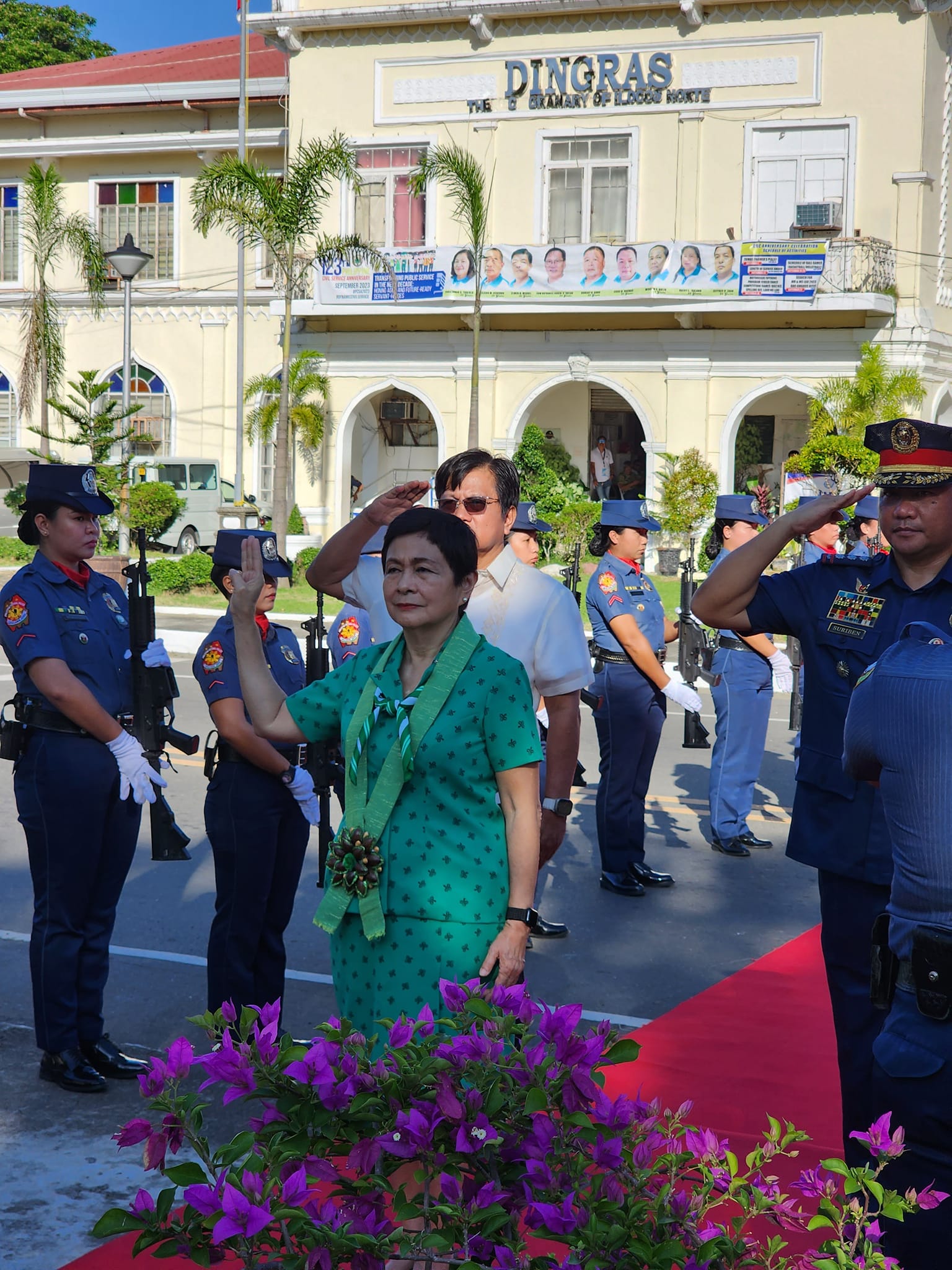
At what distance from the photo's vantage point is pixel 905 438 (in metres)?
3.54

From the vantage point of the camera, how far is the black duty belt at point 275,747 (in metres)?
4.75

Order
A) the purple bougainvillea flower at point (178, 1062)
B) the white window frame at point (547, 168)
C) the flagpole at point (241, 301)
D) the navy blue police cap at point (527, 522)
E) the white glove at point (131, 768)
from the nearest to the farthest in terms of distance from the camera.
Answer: the purple bougainvillea flower at point (178, 1062)
the white glove at point (131, 768)
the navy blue police cap at point (527, 522)
the white window frame at point (547, 168)
the flagpole at point (241, 301)

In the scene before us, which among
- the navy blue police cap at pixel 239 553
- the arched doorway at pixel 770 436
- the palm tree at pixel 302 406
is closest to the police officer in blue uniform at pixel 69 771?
the navy blue police cap at pixel 239 553

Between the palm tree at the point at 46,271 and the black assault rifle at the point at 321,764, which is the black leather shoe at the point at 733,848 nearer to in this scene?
the black assault rifle at the point at 321,764

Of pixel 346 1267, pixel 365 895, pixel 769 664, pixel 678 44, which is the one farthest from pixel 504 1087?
pixel 678 44

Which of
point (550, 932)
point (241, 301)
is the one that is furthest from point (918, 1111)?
point (241, 301)

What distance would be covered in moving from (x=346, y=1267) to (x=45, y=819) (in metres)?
2.75

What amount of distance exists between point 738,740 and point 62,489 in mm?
4629

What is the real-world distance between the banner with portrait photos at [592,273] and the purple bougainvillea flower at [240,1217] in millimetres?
24759

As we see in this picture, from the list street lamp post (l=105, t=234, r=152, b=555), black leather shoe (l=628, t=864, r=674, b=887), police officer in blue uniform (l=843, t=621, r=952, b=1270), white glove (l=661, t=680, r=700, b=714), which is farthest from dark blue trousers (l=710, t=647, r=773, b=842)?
street lamp post (l=105, t=234, r=152, b=555)

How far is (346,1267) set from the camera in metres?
2.22

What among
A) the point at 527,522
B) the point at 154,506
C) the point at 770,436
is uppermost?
the point at 770,436

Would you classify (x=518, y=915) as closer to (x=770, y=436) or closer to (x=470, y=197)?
(x=470, y=197)

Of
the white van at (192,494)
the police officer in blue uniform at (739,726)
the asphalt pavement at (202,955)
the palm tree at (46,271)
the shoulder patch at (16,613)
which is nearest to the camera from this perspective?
the asphalt pavement at (202,955)
